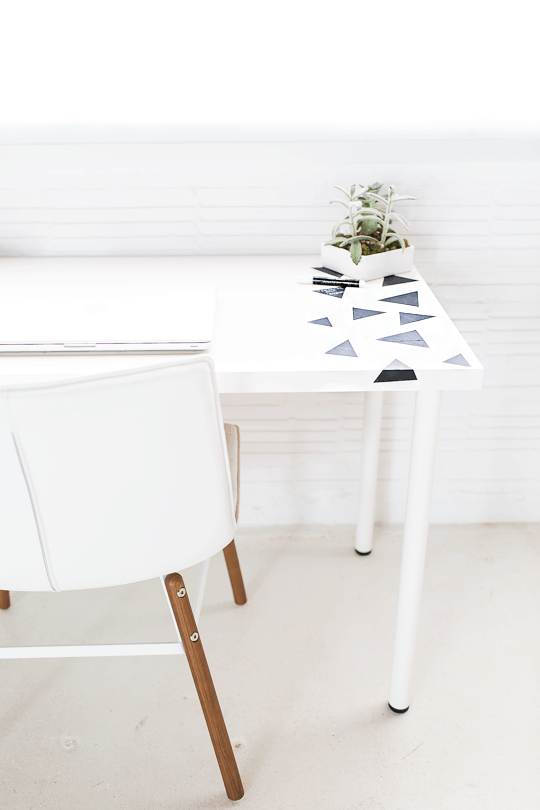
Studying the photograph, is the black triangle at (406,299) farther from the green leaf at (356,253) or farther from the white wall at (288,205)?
the white wall at (288,205)

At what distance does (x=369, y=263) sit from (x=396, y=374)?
0.43 m

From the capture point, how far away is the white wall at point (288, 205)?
151 cm

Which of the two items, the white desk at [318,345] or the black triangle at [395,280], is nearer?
the white desk at [318,345]

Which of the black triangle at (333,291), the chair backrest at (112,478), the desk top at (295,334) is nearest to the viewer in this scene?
the chair backrest at (112,478)

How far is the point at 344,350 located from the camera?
1.05 m

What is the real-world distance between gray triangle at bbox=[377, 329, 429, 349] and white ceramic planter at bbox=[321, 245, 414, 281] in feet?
0.94

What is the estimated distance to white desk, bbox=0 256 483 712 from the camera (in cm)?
99

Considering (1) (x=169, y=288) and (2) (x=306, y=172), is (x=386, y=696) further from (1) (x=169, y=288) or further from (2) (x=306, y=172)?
(2) (x=306, y=172)

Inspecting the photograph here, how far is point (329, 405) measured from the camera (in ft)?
5.81

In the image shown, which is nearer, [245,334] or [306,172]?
[245,334]

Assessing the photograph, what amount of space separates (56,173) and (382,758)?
144cm

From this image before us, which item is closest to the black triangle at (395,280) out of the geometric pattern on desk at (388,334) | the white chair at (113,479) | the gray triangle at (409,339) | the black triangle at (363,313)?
the geometric pattern on desk at (388,334)

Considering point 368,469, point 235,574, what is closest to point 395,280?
point 368,469

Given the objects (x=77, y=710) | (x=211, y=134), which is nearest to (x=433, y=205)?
(x=211, y=134)
